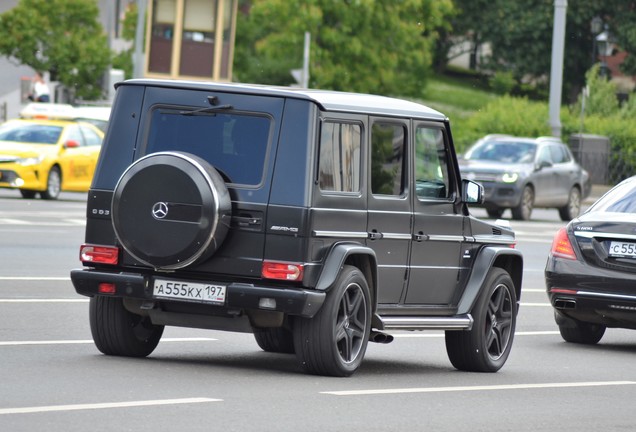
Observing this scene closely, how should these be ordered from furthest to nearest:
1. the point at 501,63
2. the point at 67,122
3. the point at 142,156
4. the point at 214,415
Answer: the point at 501,63, the point at 67,122, the point at 142,156, the point at 214,415

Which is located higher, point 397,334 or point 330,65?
point 330,65

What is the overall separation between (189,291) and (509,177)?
25.4 m

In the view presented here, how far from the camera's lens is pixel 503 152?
36.6m

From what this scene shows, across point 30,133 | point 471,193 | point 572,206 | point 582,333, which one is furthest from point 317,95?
point 572,206

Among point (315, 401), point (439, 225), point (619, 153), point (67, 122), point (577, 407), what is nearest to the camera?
point (315, 401)

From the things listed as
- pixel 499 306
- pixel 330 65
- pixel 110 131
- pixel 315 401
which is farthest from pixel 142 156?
pixel 330 65

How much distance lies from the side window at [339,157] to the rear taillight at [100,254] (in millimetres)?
1363

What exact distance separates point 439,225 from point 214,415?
3.65 m

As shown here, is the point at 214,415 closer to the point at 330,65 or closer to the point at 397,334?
the point at 397,334

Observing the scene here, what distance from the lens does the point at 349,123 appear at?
1069cm

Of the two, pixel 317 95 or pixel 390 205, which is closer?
pixel 317 95

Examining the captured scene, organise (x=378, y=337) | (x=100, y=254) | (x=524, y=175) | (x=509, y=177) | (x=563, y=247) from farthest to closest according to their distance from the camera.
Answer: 1. (x=524, y=175)
2. (x=509, y=177)
3. (x=563, y=247)
4. (x=378, y=337)
5. (x=100, y=254)

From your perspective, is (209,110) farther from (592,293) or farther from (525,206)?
(525,206)

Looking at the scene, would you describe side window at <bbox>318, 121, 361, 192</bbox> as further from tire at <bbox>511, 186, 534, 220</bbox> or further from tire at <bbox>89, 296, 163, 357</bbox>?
tire at <bbox>511, 186, 534, 220</bbox>
